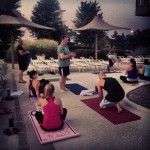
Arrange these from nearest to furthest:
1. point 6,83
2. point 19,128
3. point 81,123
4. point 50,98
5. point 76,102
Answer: point 50,98
point 19,128
point 81,123
point 76,102
point 6,83

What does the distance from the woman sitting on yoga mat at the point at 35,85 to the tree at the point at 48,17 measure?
2070cm

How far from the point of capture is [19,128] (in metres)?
4.61

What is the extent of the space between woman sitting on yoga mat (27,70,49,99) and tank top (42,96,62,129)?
2.02 meters

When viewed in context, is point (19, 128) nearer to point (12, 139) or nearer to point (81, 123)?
point (12, 139)

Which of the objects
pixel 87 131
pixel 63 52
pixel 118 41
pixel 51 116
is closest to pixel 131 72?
pixel 63 52

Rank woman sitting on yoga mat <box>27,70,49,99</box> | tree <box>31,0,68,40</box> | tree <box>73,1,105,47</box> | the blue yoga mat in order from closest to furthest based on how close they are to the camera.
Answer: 1. woman sitting on yoga mat <box>27,70,49,99</box>
2. the blue yoga mat
3. tree <box>31,0,68,40</box>
4. tree <box>73,1,105,47</box>

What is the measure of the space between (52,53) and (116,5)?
2351cm

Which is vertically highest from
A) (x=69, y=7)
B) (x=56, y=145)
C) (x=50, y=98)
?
(x=69, y=7)

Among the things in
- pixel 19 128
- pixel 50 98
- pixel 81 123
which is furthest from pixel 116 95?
pixel 19 128

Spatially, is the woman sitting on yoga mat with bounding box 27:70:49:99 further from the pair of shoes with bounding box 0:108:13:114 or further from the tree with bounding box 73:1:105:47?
the tree with bounding box 73:1:105:47

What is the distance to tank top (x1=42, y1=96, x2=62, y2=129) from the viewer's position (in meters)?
4.17

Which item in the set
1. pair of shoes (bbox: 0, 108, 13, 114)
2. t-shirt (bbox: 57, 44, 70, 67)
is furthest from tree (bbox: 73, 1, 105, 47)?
pair of shoes (bbox: 0, 108, 13, 114)

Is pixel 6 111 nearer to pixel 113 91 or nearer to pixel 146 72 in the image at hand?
pixel 113 91

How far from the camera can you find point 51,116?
4219 millimetres
